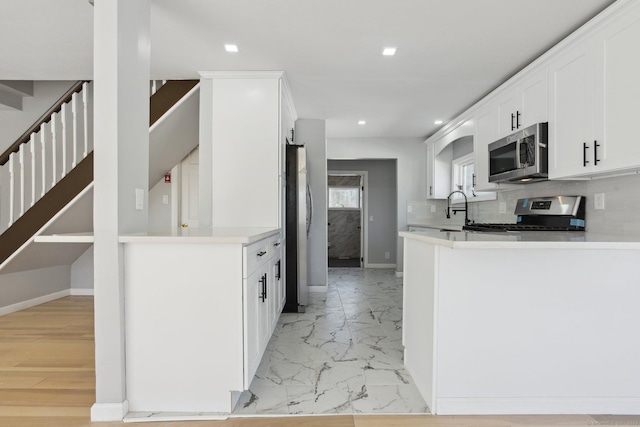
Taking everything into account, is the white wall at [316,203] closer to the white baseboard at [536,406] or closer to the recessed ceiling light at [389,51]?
the recessed ceiling light at [389,51]

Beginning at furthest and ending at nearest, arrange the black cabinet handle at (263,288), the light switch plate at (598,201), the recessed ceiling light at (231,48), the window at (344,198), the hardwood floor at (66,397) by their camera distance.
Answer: the window at (344,198)
the recessed ceiling light at (231,48)
the light switch plate at (598,201)
the black cabinet handle at (263,288)
the hardwood floor at (66,397)

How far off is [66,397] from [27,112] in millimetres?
4038

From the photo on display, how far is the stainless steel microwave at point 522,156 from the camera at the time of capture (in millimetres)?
2809

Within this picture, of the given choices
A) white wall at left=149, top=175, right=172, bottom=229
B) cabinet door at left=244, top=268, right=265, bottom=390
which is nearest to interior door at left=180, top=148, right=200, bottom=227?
white wall at left=149, top=175, right=172, bottom=229

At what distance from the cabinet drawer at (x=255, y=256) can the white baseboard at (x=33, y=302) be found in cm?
311

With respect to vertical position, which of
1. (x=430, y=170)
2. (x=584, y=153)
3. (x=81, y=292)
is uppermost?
(x=430, y=170)

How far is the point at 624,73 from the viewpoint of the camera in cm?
205

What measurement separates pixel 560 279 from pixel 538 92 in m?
1.84

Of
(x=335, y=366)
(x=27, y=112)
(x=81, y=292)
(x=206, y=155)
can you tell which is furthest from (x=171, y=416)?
(x=27, y=112)

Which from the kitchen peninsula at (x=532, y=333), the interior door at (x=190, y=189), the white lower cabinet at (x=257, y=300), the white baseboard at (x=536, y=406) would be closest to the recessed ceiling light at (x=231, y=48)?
the white lower cabinet at (x=257, y=300)

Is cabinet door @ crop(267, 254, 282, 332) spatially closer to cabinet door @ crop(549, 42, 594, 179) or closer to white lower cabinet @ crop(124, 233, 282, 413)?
white lower cabinet @ crop(124, 233, 282, 413)

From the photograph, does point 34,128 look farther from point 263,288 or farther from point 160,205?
point 263,288

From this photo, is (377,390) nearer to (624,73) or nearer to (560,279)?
(560,279)

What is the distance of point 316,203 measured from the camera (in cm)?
480
